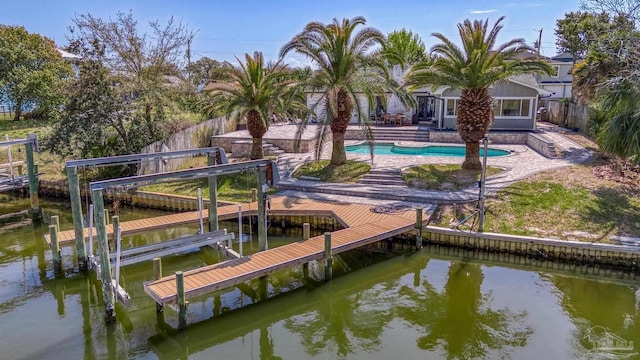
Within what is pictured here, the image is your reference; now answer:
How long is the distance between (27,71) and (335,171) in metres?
24.7

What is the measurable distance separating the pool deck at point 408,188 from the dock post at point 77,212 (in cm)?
798

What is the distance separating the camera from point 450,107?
97.2ft

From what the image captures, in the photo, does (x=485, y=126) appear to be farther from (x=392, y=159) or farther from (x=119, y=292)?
(x=119, y=292)

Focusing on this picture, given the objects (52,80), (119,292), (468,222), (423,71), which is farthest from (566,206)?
(52,80)

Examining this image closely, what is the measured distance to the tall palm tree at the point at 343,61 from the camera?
1881 cm

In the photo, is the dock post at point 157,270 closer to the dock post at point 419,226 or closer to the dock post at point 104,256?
the dock post at point 104,256

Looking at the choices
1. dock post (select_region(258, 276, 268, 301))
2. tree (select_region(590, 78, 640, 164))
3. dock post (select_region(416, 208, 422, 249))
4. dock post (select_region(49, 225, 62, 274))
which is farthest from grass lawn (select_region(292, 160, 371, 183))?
dock post (select_region(49, 225, 62, 274))

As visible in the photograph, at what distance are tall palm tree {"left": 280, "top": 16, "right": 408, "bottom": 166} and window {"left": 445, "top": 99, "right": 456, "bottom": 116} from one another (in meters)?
11.5

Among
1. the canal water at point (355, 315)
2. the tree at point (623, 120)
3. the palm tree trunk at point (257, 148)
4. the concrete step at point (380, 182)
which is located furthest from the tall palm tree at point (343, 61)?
the tree at point (623, 120)

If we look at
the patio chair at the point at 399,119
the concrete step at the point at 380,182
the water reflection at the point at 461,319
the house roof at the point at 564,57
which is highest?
the house roof at the point at 564,57

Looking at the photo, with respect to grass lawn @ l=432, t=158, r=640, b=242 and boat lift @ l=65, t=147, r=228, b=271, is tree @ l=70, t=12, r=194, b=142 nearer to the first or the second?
boat lift @ l=65, t=147, r=228, b=271

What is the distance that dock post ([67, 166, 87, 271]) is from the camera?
1161 centimetres

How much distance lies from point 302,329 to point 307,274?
288cm

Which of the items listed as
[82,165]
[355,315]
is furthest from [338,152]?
[82,165]
